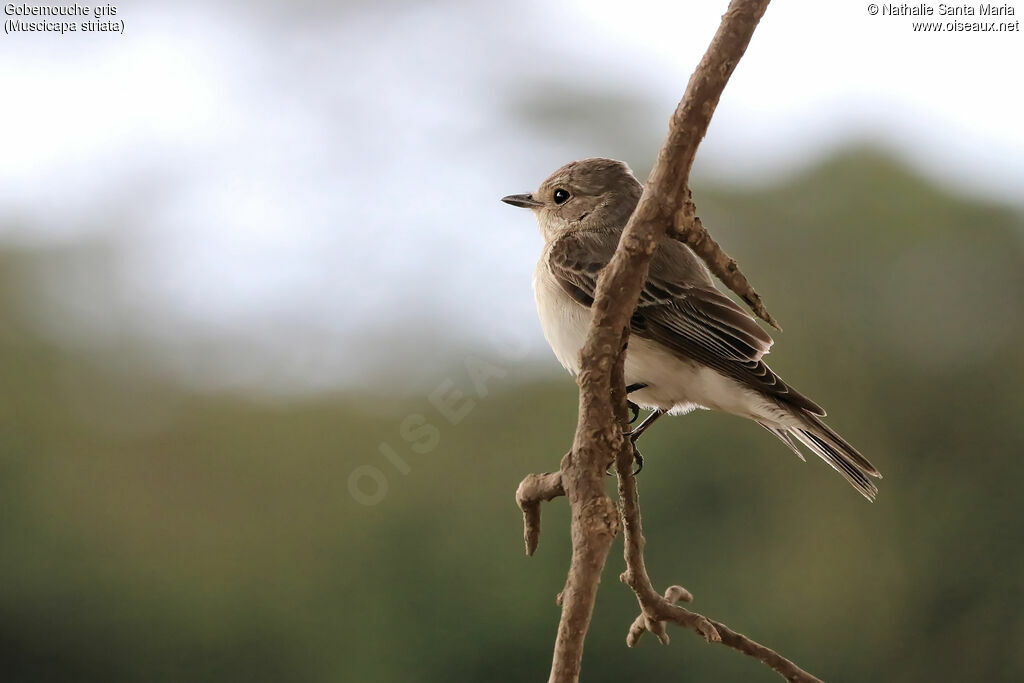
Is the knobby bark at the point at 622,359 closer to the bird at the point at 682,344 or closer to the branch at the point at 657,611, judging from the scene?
the branch at the point at 657,611

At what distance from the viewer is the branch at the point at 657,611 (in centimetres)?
150

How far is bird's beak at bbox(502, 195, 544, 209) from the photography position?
338 centimetres

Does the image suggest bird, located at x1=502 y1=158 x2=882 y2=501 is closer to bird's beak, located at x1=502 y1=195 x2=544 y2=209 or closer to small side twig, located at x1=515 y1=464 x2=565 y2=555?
bird's beak, located at x1=502 y1=195 x2=544 y2=209

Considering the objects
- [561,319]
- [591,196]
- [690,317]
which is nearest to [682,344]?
[690,317]

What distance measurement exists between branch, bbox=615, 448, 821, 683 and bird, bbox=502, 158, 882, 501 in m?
0.95

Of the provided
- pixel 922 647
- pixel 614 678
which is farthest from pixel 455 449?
pixel 922 647

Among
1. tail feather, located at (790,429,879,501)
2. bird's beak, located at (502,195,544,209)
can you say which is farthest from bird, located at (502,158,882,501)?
bird's beak, located at (502,195,544,209)

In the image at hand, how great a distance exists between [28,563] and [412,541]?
2254mm

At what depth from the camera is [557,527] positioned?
16.3 feet

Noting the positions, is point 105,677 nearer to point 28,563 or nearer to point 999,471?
point 28,563

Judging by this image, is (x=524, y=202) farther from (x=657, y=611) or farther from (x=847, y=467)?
(x=657, y=611)

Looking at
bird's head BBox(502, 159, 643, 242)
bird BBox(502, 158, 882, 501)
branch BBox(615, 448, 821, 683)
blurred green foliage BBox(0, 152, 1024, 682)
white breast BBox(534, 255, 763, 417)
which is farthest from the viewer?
blurred green foliage BBox(0, 152, 1024, 682)

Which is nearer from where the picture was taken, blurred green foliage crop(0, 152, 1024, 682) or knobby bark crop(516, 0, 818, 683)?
knobby bark crop(516, 0, 818, 683)

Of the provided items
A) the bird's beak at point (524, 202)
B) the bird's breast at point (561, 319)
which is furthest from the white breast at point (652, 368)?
the bird's beak at point (524, 202)
